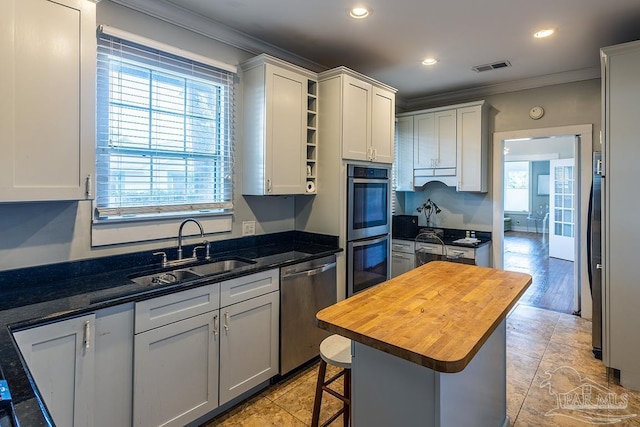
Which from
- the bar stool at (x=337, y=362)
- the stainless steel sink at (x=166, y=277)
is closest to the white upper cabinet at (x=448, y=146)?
the bar stool at (x=337, y=362)

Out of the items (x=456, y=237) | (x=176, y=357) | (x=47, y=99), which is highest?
(x=47, y=99)

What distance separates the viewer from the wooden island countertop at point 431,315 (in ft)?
3.89

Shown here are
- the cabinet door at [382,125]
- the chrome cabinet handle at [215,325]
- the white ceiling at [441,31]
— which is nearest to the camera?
the chrome cabinet handle at [215,325]

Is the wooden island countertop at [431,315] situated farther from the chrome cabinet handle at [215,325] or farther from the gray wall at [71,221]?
the gray wall at [71,221]

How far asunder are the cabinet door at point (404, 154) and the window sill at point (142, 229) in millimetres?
2804

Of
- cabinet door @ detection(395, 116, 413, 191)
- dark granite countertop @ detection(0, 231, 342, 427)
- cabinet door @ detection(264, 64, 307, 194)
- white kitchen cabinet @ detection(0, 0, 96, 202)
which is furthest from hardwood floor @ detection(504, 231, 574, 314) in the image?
white kitchen cabinet @ detection(0, 0, 96, 202)

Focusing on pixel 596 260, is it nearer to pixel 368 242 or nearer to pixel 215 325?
pixel 368 242

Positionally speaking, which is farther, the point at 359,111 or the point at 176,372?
the point at 359,111

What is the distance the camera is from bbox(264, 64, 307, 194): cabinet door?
280cm

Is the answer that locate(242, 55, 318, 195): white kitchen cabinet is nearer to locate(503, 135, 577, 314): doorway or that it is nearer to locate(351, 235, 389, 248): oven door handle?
locate(351, 235, 389, 248): oven door handle

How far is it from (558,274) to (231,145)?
575 centimetres

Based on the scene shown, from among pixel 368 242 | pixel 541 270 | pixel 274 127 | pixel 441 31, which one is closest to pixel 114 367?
pixel 274 127

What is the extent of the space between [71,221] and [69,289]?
0.45 meters

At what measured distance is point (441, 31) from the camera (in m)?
2.82
